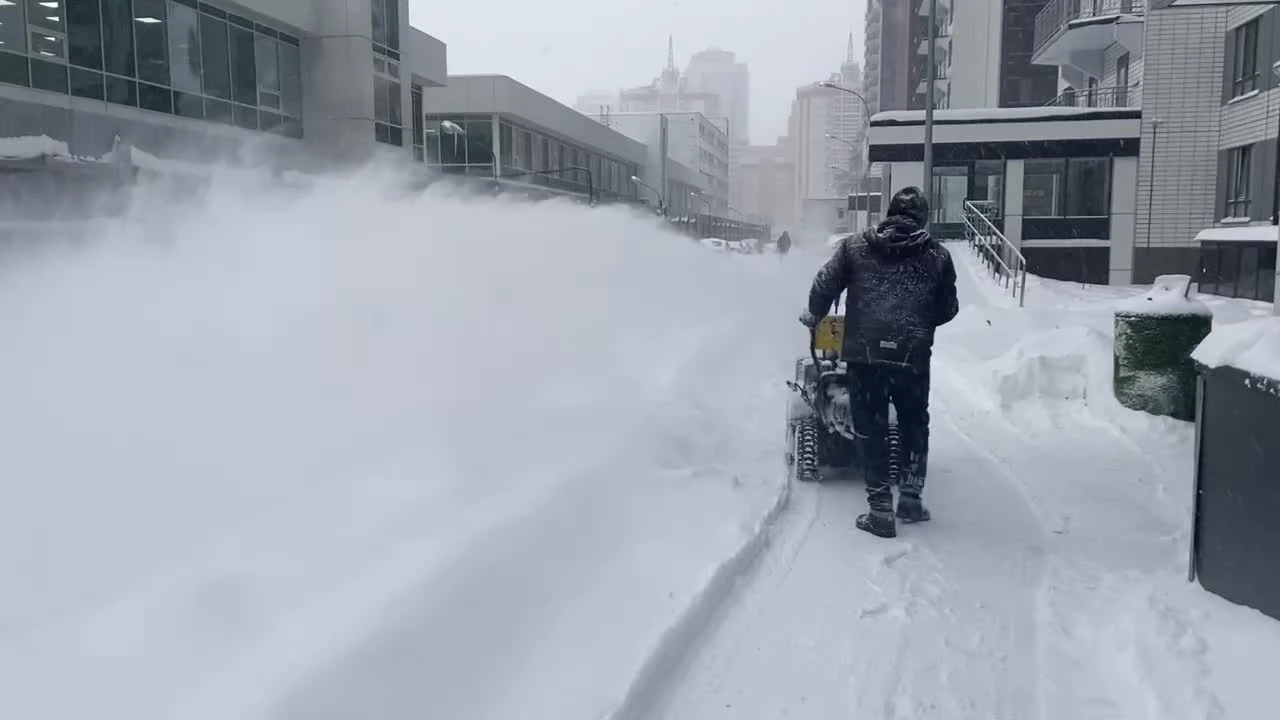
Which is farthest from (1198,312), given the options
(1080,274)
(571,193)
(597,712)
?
(571,193)

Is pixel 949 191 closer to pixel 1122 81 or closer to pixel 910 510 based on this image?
pixel 1122 81

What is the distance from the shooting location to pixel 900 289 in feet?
19.0

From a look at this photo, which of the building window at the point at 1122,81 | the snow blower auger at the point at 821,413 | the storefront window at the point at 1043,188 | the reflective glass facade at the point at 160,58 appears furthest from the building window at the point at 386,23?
the snow blower auger at the point at 821,413

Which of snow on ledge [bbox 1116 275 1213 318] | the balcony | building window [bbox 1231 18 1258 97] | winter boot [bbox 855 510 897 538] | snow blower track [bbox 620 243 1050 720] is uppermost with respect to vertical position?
the balcony

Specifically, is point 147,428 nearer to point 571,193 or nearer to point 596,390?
point 596,390

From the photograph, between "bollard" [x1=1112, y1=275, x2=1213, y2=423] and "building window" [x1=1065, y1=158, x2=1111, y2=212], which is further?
"building window" [x1=1065, y1=158, x2=1111, y2=212]

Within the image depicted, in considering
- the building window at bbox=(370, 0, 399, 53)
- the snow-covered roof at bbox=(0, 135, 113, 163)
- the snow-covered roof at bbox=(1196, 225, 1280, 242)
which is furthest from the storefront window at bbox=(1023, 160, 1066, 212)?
the snow-covered roof at bbox=(0, 135, 113, 163)

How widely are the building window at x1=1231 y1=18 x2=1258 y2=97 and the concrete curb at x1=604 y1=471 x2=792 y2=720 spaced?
24.0 m

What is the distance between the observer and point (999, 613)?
459cm

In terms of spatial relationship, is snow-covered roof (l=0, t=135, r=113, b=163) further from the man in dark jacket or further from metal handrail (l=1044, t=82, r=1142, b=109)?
metal handrail (l=1044, t=82, r=1142, b=109)

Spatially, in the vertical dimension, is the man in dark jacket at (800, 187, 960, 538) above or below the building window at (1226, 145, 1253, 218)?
below

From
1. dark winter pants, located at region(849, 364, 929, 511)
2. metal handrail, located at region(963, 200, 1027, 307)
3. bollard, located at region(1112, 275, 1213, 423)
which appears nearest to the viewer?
dark winter pants, located at region(849, 364, 929, 511)

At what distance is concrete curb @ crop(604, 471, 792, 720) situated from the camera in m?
3.61

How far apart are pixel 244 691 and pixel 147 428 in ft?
10.9
